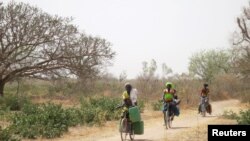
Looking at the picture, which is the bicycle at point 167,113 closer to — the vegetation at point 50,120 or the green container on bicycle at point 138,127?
the vegetation at point 50,120

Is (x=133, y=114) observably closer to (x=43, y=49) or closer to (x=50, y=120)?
(x=50, y=120)

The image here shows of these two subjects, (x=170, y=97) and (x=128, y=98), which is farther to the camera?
(x=170, y=97)

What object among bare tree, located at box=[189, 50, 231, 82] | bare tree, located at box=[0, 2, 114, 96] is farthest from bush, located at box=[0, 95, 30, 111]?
bare tree, located at box=[189, 50, 231, 82]

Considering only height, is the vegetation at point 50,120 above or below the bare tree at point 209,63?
below

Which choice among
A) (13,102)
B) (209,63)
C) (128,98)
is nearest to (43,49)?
(13,102)

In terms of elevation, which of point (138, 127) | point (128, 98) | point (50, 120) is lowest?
point (138, 127)

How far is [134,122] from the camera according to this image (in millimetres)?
15031

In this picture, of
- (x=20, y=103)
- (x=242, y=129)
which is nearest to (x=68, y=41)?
(x=20, y=103)

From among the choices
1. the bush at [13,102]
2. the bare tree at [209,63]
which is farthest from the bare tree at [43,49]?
the bare tree at [209,63]

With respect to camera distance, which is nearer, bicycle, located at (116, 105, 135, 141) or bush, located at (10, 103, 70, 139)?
bicycle, located at (116, 105, 135, 141)

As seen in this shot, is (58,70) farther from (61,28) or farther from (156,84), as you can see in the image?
(156,84)

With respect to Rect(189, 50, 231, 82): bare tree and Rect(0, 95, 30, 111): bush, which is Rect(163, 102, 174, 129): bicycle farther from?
Rect(189, 50, 231, 82): bare tree

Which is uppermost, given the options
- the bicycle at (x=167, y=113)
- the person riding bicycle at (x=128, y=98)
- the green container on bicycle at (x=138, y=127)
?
the person riding bicycle at (x=128, y=98)

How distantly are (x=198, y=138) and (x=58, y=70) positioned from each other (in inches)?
810
